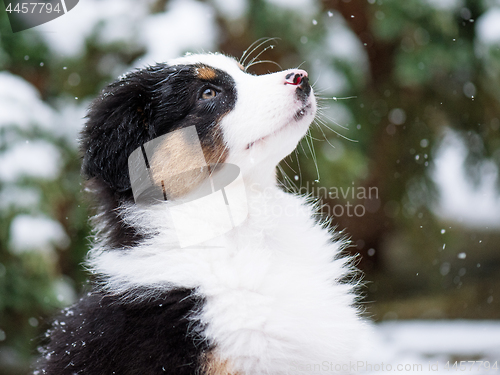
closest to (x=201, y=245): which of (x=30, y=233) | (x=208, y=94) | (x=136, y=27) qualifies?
(x=208, y=94)

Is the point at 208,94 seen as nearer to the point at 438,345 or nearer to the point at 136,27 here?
the point at 136,27

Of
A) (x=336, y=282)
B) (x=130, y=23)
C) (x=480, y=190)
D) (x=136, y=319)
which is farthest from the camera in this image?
(x=480, y=190)

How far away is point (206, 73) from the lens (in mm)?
2166

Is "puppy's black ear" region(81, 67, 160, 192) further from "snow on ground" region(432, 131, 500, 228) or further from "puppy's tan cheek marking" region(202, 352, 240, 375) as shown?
"snow on ground" region(432, 131, 500, 228)

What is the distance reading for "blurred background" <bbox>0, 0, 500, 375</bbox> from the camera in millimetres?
3299

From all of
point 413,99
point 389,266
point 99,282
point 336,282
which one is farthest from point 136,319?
point 389,266

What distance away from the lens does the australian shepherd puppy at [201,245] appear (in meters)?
1.77

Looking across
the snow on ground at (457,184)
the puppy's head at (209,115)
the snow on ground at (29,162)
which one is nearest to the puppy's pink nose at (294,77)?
the puppy's head at (209,115)

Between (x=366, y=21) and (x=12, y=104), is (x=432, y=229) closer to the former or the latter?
(x=366, y=21)

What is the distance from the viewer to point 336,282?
7.14ft

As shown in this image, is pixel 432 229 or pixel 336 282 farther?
pixel 432 229

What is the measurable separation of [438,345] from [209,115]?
320 centimetres

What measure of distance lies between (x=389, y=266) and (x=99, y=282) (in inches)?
165

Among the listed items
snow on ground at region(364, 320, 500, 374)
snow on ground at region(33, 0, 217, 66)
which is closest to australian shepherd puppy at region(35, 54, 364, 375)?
snow on ground at region(364, 320, 500, 374)
